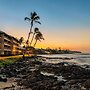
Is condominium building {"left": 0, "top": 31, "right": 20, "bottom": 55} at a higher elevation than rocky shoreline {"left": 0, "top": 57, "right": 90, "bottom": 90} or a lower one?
higher

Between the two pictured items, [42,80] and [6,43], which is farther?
[6,43]

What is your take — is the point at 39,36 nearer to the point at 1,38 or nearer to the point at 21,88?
the point at 1,38

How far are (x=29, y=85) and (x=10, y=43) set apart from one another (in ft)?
312

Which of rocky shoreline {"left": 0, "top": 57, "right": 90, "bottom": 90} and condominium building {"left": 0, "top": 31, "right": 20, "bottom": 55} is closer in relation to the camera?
rocky shoreline {"left": 0, "top": 57, "right": 90, "bottom": 90}

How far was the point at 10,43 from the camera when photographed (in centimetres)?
11731

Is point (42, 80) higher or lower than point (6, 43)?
lower

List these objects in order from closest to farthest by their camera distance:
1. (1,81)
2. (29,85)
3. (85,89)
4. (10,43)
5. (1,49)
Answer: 1. (85,89)
2. (29,85)
3. (1,81)
4. (1,49)
5. (10,43)

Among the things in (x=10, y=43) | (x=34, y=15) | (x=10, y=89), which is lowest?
(x=10, y=89)

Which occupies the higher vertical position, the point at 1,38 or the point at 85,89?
the point at 1,38

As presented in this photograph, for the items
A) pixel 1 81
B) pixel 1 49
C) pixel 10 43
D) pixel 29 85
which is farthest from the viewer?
pixel 10 43

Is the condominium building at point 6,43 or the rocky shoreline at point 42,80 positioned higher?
the condominium building at point 6,43

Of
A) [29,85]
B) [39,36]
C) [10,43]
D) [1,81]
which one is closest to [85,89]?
[29,85]

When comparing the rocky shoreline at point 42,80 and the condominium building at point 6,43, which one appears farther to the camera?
the condominium building at point 6,43

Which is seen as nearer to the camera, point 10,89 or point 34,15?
point 10,89
